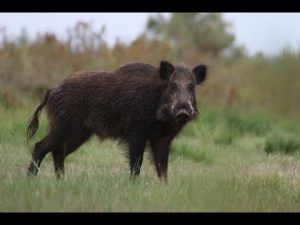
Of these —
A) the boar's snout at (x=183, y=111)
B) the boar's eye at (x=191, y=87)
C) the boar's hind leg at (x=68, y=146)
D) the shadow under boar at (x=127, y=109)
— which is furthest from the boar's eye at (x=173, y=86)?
the boar's hind leg at (x=68, y=146)

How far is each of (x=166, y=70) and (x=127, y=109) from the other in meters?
0.70

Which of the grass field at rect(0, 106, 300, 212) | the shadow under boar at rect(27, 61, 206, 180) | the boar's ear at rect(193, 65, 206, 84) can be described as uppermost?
the boar's ear at rect(193, 65, 206, 84)

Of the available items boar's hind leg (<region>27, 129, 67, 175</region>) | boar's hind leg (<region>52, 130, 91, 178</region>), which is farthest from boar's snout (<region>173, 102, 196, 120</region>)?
boar's hind leg (<region>27, 129, 67, 175</region>)

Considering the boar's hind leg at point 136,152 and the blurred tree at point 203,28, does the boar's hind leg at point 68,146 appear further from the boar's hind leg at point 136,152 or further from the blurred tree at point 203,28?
the blurred tree at point 203,28

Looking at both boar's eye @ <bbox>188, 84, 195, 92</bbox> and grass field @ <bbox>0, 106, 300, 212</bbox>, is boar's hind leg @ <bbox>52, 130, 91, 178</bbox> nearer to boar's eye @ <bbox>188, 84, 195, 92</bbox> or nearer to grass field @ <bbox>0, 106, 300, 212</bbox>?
grass field @ <bbox>0, 106, 300, 212</bbox>

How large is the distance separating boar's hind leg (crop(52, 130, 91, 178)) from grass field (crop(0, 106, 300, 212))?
187 mm

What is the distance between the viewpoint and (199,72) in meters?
8.73

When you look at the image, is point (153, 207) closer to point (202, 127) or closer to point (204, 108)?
point (202, 127)

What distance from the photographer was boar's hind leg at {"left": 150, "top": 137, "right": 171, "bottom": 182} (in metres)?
8.66

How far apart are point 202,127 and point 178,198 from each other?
7553mm

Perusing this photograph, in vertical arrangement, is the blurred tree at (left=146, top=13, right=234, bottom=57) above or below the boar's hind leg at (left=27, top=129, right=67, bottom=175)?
above

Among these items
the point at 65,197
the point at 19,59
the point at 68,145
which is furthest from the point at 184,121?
the point at 19,59

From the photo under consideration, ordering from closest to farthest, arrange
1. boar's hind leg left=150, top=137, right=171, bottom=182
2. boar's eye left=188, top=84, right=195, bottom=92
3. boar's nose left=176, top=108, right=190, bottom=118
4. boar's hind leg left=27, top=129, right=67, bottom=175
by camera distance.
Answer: boar's nose left=176, top=108, right=190, bottom=118, boar's eye left=188, top=84, right=195, bottom=92, boar's hind leg left=150, top=137, right=171, bottom=182, boar's hind leg left=27, top=129, right=67, bottom=175

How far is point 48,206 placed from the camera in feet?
19.4
